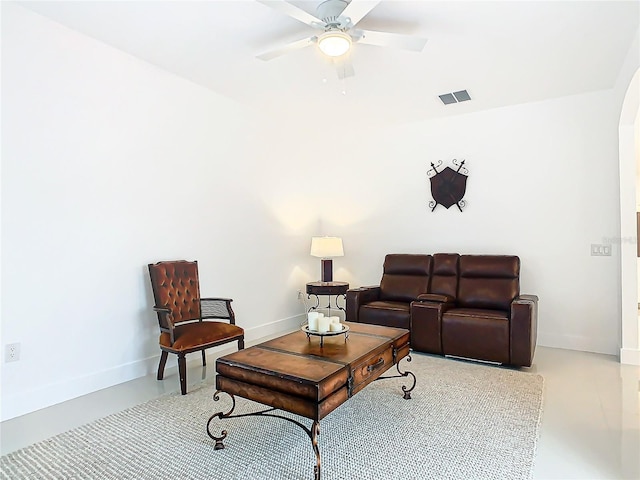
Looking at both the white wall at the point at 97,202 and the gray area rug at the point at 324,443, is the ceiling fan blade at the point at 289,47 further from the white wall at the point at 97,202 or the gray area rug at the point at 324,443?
the gray area rug at the point at 324,443

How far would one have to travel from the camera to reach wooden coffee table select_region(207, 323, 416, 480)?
1.96 meters

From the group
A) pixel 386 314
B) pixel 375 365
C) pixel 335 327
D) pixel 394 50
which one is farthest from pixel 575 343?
pixel 394 50

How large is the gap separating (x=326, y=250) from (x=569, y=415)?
3088mm

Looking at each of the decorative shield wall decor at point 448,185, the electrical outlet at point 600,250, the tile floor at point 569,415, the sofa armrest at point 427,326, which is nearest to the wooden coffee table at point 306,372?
the tile floor at point 569,415

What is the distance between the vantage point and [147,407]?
2.79m

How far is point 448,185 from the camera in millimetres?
4918

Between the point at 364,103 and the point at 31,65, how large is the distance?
3087 mm

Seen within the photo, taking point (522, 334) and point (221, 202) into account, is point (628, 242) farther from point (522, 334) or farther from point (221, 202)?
point (221, 202)

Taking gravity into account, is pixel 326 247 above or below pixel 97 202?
below

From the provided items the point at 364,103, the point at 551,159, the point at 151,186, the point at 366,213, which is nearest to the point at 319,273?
A: the point at 366,213

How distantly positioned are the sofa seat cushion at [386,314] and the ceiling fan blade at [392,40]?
2537 millimetres

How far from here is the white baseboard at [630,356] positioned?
3.69 m

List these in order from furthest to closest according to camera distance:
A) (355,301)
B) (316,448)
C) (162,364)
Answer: (355,301)
(162,364)
(316,448)

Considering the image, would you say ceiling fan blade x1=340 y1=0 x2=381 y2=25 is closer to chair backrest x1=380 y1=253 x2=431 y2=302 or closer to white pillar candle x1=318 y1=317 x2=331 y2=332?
white pillar candle x1=318 y1=317 x2=331 y2=332
